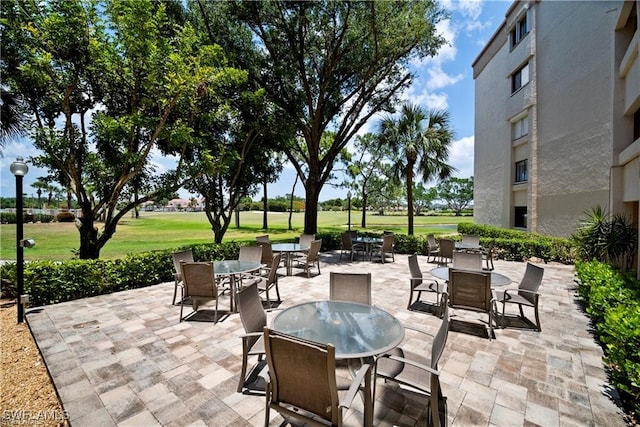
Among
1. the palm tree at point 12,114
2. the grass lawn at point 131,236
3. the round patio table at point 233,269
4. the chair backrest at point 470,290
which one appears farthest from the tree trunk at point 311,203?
the palm tree at point 12,114

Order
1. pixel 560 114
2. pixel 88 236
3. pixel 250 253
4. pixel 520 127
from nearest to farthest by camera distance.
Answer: pixel 250 253 < pixel 88 236 < pixel 560 114 < pixel 520 127

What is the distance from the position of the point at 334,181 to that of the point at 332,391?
25742 millimetres

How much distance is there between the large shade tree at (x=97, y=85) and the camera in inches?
234

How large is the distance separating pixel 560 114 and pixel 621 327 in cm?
1279

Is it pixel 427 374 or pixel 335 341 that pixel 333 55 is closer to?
pixel 335 341

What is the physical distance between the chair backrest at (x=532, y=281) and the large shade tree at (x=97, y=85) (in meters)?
8.14

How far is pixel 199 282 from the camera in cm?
469

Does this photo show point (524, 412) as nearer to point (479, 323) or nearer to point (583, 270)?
point (479, 323)

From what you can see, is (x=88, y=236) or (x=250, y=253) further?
(x=88, y=236)

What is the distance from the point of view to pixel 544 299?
6.00m

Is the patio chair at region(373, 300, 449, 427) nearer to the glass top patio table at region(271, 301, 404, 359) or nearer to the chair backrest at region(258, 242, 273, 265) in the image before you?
the glass top patio table at region(271, 301, 404, 359)

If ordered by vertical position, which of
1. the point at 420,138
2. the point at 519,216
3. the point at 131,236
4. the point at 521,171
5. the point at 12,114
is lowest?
the point at 131,236

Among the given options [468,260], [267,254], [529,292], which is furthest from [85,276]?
[529,292]

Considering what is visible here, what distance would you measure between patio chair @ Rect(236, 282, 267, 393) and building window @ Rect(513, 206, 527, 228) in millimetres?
16314
